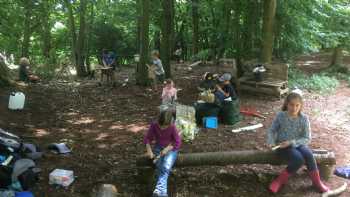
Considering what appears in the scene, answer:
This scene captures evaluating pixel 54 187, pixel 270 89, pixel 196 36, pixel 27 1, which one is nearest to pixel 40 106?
pixel 27 1

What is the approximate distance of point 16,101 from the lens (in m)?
9.19

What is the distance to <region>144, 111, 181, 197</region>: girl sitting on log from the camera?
16.5 feet

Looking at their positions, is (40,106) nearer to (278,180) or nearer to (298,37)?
(278,180)

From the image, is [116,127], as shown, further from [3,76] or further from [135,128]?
[3,76]

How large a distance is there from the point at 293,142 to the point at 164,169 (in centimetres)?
177

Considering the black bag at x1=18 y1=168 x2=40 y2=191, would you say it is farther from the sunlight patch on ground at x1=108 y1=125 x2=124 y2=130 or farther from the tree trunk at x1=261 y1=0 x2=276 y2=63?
the tree trunk at x1=261 y1=0 x2=276 y2=63

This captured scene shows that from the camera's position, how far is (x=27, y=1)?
36.0 ft

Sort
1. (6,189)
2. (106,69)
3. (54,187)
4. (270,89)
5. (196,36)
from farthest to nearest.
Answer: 1. (196,36)
2. (106,69)
3. (270,89)
4. (54,187)
5. (6,189)

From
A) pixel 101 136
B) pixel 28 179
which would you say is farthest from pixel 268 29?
pixel 28 179

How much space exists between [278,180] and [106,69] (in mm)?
9056

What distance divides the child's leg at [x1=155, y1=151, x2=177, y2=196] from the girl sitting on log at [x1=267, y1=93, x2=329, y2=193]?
1.39m

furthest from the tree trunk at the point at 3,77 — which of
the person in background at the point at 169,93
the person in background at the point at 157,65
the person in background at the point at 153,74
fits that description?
the person in background at the point at 169,93

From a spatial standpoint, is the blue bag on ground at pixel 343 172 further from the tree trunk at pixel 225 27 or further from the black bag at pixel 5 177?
the tree trunk at pixel 225 27

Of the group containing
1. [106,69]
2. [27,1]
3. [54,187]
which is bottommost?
[54,187]
